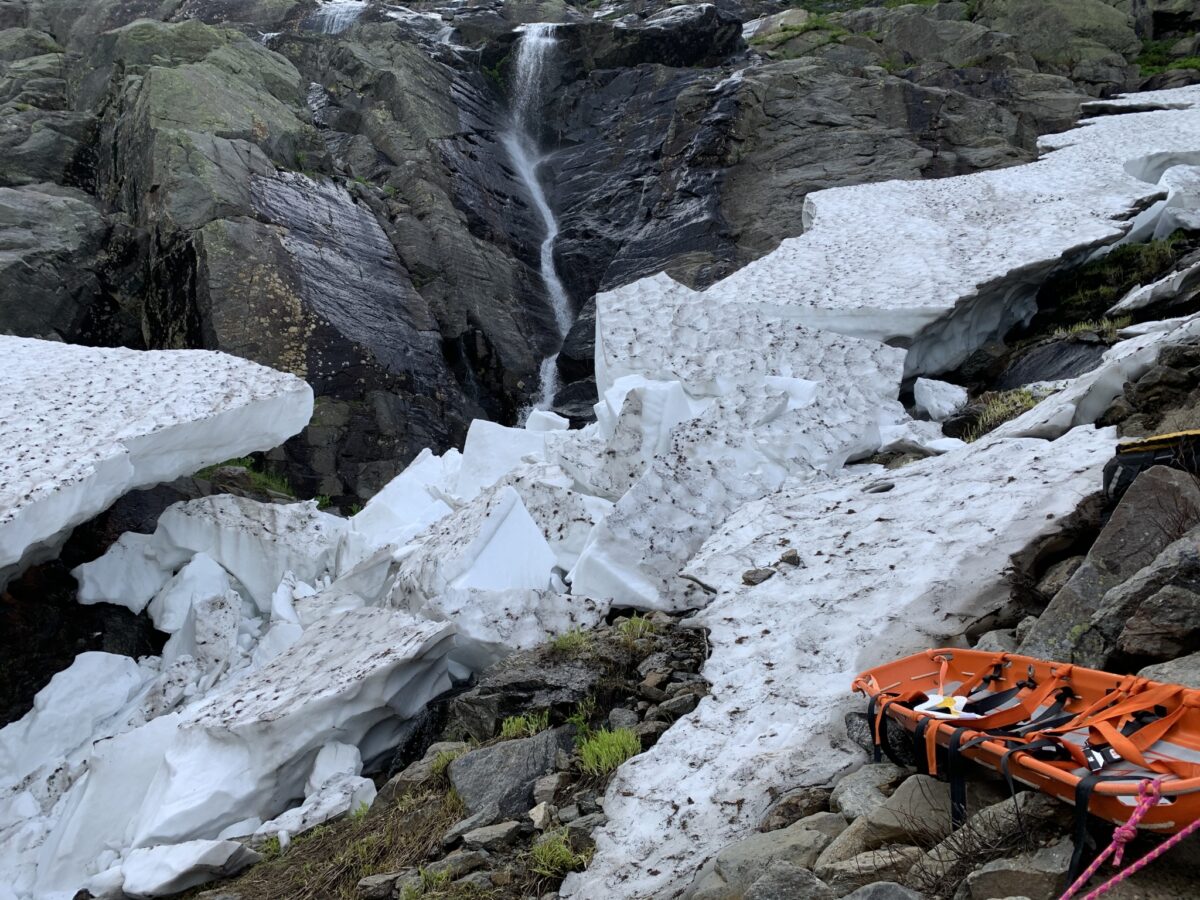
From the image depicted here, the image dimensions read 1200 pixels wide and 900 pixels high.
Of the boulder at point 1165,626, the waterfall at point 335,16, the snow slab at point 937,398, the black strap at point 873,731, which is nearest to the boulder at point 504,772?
the black strap at point 873,731

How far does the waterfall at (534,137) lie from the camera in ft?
70.4

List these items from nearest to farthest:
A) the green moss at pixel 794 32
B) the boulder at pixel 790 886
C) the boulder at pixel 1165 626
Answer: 1. the boulder at pixel 790 886
2. the boulder at pixel 1165 626
3. the green moss at pixel 794 32

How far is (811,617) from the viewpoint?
6.05m

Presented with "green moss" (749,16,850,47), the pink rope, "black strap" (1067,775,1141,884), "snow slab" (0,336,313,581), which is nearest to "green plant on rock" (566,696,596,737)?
"black strap" (1067,775,1141,884)

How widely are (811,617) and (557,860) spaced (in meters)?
2.29

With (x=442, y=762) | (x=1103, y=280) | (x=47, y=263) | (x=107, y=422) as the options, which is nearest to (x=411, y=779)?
(x=442, y=762)

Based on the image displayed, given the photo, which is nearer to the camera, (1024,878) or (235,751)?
(1024,878)

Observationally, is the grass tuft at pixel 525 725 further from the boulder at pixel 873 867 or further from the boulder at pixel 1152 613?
the boulder at pixel 1152 613

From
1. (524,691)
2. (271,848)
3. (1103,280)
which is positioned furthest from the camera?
(1103,280)

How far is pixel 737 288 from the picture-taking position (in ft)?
43.8

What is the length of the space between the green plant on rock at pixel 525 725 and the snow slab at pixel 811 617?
915 millimetres

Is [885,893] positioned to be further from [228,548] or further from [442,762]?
[228,548]

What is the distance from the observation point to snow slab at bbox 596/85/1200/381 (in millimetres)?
12398

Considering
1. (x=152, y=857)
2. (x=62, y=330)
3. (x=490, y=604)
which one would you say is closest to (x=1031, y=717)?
(x=490, y=604)
